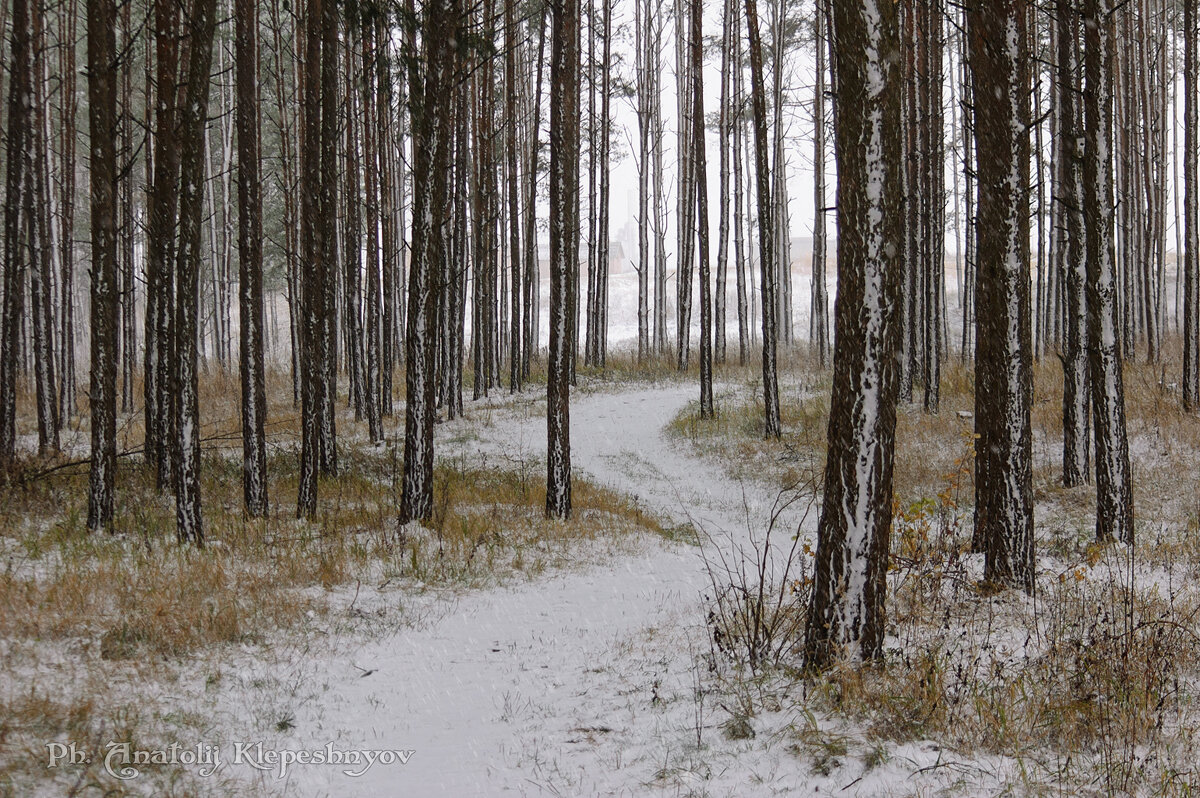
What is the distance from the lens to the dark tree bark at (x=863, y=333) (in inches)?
147

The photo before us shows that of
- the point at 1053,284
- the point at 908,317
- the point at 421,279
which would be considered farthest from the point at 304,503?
the point at 1053,284

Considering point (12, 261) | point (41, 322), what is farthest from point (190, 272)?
point (41, 322)

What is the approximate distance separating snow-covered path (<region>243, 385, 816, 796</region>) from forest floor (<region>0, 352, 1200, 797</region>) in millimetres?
20

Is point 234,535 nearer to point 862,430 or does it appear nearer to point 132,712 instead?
point 132,712

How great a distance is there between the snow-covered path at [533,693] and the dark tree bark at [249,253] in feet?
13.8

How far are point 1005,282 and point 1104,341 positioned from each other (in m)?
2.45

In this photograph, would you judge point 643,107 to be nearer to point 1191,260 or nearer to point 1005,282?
point 1191,260

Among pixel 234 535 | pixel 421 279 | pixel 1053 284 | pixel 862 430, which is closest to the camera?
pixel 862 430

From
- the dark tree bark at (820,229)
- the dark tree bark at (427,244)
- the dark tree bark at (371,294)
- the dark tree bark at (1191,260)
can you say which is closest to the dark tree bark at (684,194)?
the dark tree bark at (820,229)

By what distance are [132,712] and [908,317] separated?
558 inches

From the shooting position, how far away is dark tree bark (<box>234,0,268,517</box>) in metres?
8.27

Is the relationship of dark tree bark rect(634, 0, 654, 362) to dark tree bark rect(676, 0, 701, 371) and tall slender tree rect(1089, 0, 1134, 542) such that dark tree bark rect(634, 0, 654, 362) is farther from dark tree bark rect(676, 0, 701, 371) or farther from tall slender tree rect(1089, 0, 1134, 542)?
tall slender tree rect(1089, 0, 1134, 542)

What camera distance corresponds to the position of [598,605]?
624 centimetres

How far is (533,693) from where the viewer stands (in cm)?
441
